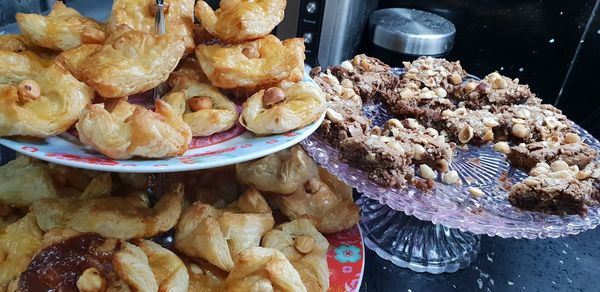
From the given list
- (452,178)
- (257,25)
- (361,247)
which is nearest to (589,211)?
(452,178)

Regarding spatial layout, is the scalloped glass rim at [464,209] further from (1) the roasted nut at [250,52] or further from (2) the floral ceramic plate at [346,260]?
(1) the roasted nut at [250,52]

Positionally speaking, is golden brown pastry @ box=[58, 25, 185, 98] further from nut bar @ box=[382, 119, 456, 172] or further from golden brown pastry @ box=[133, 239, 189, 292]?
nut bar @ box=[382, 119, 456, 172]

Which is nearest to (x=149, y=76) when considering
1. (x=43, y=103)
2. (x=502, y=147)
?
(x=43, y=103)

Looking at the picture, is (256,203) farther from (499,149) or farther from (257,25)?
(499,149)

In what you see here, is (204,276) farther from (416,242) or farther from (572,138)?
(572,138)

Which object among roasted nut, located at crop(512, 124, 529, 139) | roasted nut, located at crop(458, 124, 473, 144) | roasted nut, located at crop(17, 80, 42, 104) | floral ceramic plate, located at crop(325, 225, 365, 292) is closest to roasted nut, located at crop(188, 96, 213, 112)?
roasted nut, located at crop(17, 80, 42, 104)
